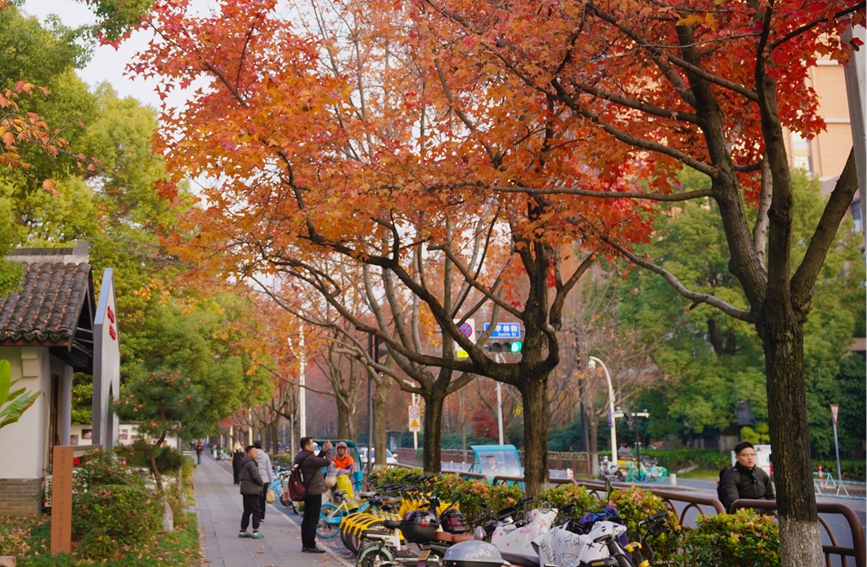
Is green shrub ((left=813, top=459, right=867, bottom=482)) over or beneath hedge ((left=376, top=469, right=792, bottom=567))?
beneath

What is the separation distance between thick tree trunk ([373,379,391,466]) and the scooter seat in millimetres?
16671

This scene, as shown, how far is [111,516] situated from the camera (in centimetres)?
1293

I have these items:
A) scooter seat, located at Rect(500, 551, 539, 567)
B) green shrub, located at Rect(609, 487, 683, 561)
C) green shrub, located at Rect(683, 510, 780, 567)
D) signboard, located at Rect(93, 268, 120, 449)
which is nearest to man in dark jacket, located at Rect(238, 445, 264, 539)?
signboard, located at Rect(93, 268, 120, 449)

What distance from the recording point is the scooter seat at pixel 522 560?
934 cm

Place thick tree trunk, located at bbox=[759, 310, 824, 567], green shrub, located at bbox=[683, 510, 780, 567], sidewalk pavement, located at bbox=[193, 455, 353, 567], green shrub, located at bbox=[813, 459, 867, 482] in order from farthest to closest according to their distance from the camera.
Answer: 1. green shrub, located at bbox=[813, 459, 867, 482]
2. sidewalk pavement, located at bbox=[193, 455, 353, 567]
3. green shrub, located at bbox=[683, 510, 780, 567]
4. thick tree trunk, located at bbox=[759, 310, 824, 567]

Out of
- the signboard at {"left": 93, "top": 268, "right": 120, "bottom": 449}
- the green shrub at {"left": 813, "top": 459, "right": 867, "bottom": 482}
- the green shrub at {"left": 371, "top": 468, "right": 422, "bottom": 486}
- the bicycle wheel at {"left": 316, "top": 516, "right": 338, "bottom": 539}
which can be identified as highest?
the signboard at {"left": 93, "top": 268, "right": 120, "bottom": 449}

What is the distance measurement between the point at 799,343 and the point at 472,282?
6.38m

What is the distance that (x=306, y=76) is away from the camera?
42.0 ft

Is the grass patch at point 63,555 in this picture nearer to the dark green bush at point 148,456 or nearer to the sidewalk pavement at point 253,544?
the sidewalk pavement at point 253,544

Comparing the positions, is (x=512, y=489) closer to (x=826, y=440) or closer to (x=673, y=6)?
(x=673, y=6)

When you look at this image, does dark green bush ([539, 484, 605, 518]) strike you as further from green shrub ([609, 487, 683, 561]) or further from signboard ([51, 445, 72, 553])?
signboard ([51, 445, 72, 553])

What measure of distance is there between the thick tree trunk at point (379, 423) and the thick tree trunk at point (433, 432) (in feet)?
25.7

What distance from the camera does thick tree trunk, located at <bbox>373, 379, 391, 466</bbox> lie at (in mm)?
26453

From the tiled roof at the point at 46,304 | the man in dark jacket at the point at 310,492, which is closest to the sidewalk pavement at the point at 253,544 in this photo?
the man in dark jacket at the point at 310,492
